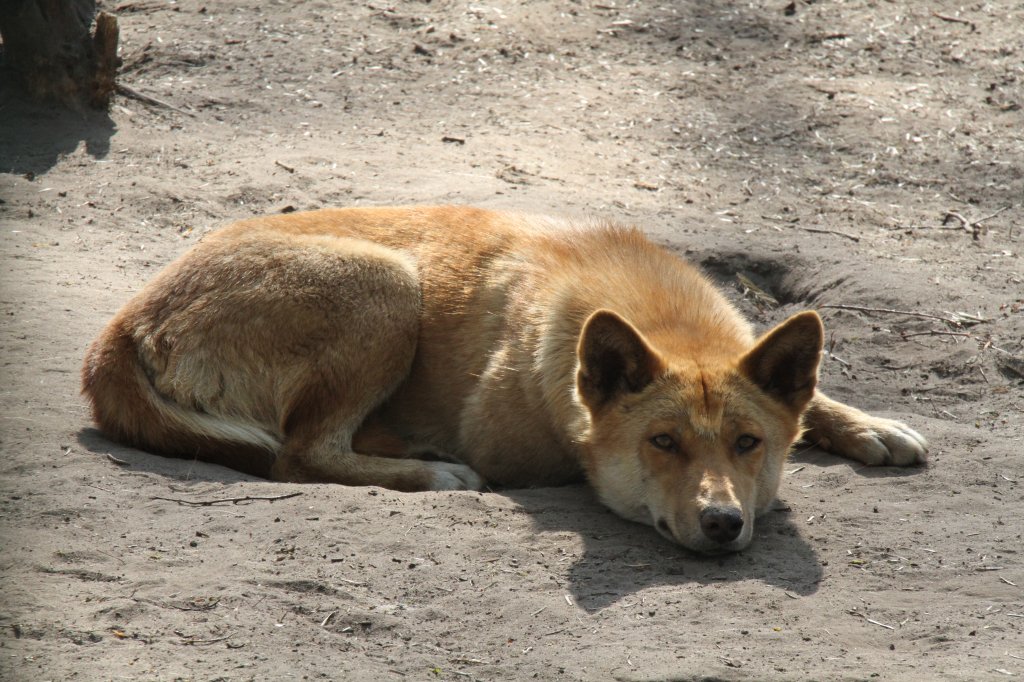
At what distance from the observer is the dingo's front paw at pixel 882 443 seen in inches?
190

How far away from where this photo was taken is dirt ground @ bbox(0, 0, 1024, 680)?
137 inches

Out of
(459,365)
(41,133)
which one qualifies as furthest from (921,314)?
(41,133)

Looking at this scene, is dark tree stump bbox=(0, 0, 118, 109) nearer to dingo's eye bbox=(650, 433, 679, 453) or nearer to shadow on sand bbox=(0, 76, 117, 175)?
shadow on sand bbox=(0, 76, 117, 175)

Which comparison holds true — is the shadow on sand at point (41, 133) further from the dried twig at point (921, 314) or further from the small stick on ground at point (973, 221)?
the small stick on ground at point (973, 221)

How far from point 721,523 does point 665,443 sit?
17.5 inches

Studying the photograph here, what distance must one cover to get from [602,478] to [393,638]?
4.37 feet

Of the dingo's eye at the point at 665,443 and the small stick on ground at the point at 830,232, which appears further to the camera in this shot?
the small stick on ground at the point at 830,232

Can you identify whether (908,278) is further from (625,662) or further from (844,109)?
(625,662)

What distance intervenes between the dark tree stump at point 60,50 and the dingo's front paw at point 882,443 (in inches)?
253

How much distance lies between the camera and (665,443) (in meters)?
4.26

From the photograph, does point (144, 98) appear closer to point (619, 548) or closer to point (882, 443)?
point (619, 548)

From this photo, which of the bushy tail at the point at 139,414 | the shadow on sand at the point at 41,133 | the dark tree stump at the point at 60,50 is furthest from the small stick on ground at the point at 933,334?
the dark tree stump at the point at 60,50

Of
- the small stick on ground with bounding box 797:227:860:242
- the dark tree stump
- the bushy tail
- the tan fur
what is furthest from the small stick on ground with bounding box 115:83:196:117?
the small stick on ground with bounding box 797:227:860:242

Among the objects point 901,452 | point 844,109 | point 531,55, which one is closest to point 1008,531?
point 901,452
